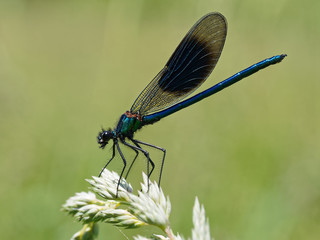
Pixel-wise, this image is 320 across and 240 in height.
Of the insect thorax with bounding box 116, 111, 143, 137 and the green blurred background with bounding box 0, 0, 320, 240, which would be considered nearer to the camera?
the insect thorax with bounding box 116, 111, 143, 137

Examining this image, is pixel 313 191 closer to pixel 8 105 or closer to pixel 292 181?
pixel 292 181

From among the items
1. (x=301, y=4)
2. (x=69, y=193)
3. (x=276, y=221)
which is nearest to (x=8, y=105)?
(x=69, y=193)

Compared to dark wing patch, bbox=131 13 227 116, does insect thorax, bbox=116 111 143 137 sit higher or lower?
lower

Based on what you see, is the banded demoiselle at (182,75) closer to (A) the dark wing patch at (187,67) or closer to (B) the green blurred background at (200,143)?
(A) the dark wing patch at (187,67)

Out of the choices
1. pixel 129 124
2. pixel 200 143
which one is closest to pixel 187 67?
pixel 129 124

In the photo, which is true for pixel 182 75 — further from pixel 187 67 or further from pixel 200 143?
pixel 200 143

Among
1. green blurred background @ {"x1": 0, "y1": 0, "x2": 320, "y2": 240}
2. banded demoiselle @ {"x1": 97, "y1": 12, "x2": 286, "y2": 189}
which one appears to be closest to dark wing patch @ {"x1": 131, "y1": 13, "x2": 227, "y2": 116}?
banded demoiselle @ {"x1": 97, "y1": 12, "x2": 286, "y2": 189}

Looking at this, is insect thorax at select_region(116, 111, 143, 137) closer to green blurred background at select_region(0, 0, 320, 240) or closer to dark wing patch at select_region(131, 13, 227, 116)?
dark wing patch at select_region(131, 13, 227, 116)
